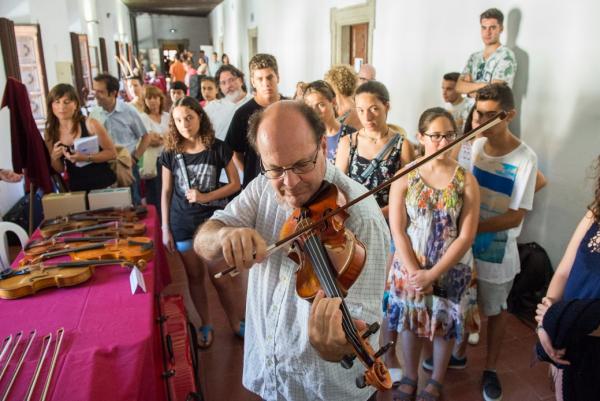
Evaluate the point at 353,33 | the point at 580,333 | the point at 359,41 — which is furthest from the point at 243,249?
the point at 353,33

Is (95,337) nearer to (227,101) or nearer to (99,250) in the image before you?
(99,250)

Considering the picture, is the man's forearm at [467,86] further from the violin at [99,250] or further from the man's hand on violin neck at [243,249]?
the man's hand on violin neck at [243,249]

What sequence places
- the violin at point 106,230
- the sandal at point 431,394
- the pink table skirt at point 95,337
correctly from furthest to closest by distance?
the violin at point 106,230
the sandal at point 431,394
the pink table skirt at point 95,337

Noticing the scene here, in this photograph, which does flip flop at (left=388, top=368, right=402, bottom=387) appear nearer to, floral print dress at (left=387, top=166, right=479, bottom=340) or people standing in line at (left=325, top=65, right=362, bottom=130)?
floral print dress at (left=387, top=166, right=479, bottom=340)

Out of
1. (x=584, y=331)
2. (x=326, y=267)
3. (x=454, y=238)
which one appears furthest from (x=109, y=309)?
(x=584, y=331)

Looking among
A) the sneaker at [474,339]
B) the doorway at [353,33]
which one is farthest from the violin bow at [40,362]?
the doorway at [353,33]

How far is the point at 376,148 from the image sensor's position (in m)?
2.61

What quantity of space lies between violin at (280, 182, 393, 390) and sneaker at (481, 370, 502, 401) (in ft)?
5.59

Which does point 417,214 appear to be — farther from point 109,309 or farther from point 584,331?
point 109,309

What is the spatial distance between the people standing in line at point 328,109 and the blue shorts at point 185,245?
1.08 m

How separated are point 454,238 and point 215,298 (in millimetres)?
2246

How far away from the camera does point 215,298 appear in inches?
148

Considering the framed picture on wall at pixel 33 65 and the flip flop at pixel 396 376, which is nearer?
the flip flop at pixel 396 376

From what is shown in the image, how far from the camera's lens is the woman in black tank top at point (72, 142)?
3.26 m
